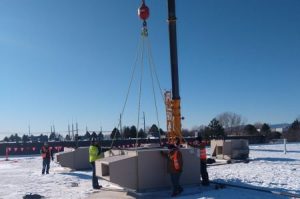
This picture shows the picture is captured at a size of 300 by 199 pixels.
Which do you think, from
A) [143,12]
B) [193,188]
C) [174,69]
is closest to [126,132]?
[174,69]

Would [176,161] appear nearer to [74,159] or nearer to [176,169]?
[176,169]

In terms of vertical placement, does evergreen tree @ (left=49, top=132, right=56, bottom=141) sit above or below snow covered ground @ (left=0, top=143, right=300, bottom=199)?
above

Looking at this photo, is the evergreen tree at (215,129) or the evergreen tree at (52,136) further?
the evergreen tree at (52,136)

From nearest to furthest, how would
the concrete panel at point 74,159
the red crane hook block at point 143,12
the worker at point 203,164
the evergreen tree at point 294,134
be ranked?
the worker at point 203,164, the red crane hook block at point 143,12, the concrete panel at point 74,159, the evergreen tree at point 294,134

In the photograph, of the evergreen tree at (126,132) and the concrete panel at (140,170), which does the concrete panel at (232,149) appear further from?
the evergreen tree at (126,132)

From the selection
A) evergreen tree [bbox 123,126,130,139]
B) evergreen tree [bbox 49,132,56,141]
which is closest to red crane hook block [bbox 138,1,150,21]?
evergreen tree [bbox 123,126,130,139]

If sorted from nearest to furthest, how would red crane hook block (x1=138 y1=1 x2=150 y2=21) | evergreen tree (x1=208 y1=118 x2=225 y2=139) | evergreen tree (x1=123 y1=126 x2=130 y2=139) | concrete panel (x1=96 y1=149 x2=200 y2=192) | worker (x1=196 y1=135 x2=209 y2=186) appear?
1. concrete panel (x1=96 y1=149 x2=200 y2=192)
2. worker (x1=196 y1=135 x2=209 y2=186)
3. red crane hook block (x1=138 y1=1 x2=150 y2=21)
4. evergreen tree (x1=208 y1=118 x2=225 y2=139)
5. evergreen tree (x1=123 y1=126 x2=130 y2=139)

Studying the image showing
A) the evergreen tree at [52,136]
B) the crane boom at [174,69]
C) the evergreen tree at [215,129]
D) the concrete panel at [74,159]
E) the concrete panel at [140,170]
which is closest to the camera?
the concrete panel at [140,170]

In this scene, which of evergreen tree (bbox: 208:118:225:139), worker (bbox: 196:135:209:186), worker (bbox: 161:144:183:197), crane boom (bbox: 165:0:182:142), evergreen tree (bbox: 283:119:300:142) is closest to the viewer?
worker (bbox: 161:144:183:197)

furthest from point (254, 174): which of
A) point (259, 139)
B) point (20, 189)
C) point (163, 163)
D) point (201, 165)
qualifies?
point (259, 139)

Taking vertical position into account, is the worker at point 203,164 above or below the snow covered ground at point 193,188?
above

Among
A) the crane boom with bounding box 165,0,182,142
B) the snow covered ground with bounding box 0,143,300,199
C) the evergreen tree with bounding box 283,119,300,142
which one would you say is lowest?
the snow covered ground with bounding box 0,143,300,199

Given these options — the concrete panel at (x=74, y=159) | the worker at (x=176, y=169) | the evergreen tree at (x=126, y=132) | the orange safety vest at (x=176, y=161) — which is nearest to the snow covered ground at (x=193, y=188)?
the worker at (x=176, y=169)

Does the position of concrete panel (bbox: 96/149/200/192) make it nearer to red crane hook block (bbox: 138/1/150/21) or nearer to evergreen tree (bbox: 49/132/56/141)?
red crane hook block (bbox: 138/1/150/21)
